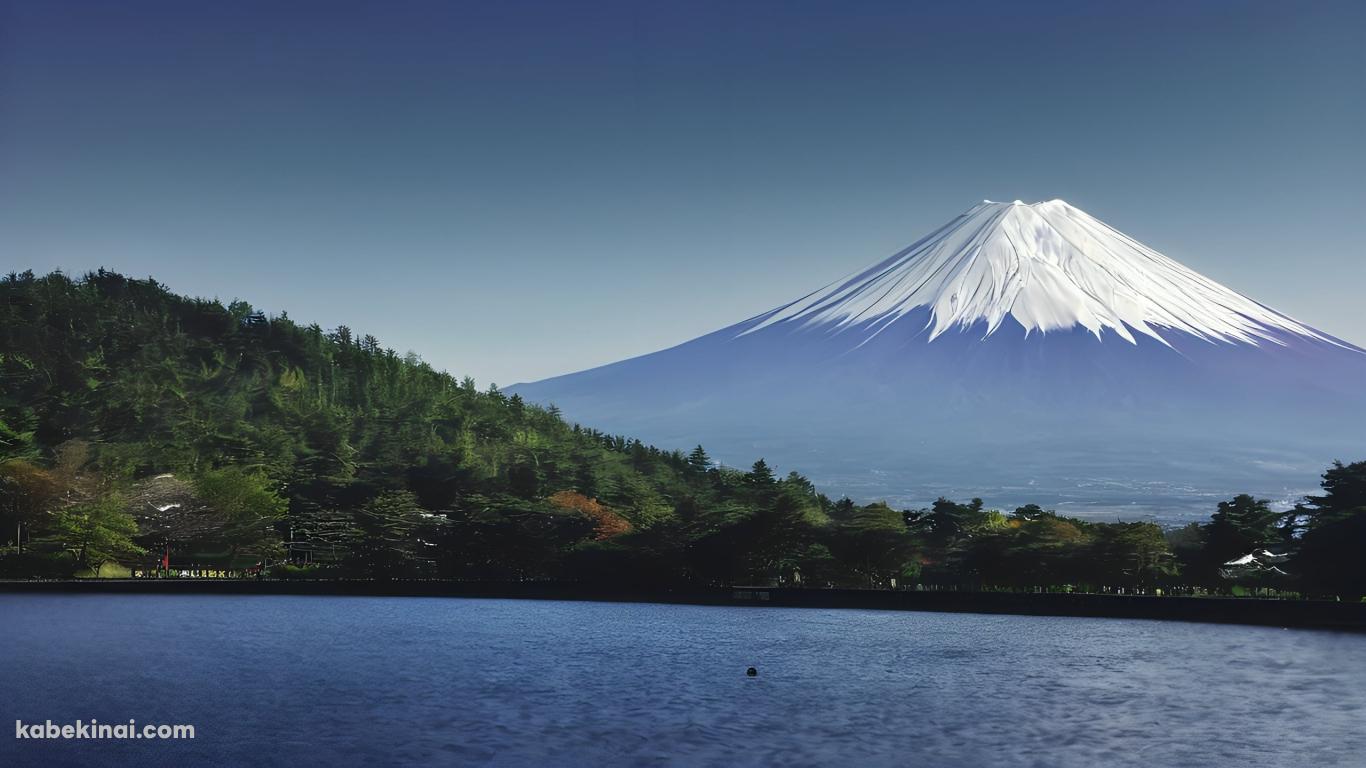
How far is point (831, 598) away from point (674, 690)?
39.9 metres

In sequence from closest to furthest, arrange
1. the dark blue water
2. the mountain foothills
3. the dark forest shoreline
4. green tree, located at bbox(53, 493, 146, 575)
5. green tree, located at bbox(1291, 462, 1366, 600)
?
the dark blue water → green tree, located at bbox(1291, 462, 1366, 600) → the dark forest shoreline → the mountain foothills → green tree, located at bbox(53, 493, 146, 575)

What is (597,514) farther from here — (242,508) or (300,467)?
(300,467)

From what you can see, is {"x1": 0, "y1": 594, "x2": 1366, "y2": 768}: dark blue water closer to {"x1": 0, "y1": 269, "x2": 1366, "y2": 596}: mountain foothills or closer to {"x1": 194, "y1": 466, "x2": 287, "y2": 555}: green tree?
{"x1": 0, "y1": 269, "x2": 1366, "y2": 596}: mountain foothills

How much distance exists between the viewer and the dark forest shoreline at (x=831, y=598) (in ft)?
210

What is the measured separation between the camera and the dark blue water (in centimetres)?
3127

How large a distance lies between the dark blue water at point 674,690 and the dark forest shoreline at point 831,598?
3671 mm

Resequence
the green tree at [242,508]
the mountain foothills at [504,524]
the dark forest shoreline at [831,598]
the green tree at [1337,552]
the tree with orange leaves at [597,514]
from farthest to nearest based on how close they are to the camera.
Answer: the green tree at [242,508] → the tree with orange leaves at [597,514] → the mountain foothills at [504,524] → the dark forest shoreline at [831,598] → the green tree at [1337,552]

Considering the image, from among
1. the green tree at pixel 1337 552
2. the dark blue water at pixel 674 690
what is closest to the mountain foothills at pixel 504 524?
the green tree at pixel 1337 552

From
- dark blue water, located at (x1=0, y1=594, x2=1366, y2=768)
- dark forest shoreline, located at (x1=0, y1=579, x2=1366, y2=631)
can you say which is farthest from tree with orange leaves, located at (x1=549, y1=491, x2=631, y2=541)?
dark blue water, located at (x1=0, y1=594, x2=1366, y2=768)

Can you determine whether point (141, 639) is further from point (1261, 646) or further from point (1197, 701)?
point (1261, 646)

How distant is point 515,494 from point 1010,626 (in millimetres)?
57952

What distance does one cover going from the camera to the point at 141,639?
52375 millimetres

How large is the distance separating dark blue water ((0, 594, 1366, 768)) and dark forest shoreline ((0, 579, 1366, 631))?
12.0 ft

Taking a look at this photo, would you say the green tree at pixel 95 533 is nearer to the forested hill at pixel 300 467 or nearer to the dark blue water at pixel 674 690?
the forested hill at pixel 300 467
